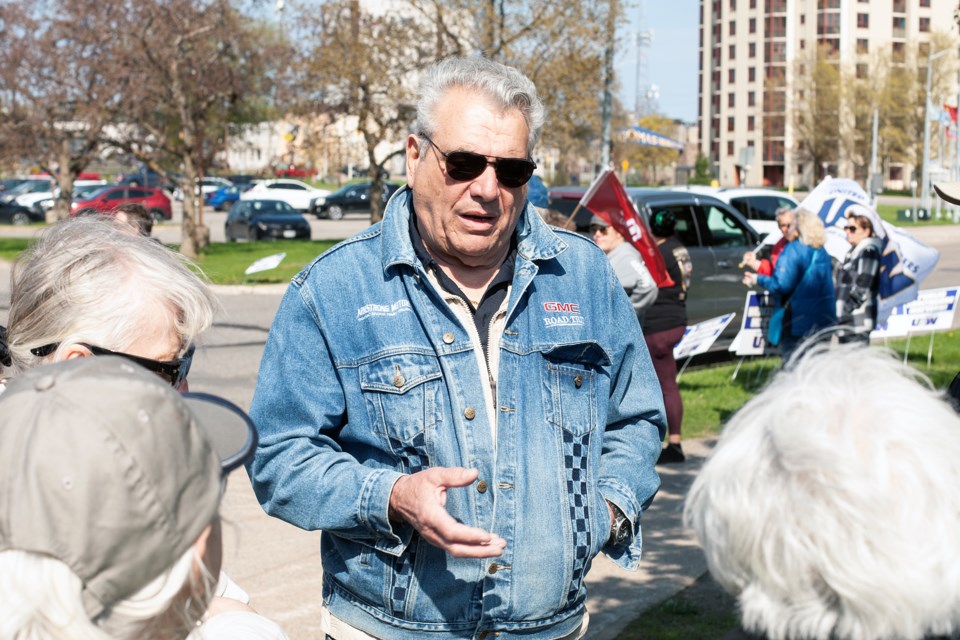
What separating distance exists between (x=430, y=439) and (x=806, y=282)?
7123 mm

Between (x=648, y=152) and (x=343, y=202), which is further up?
(x=648, y=152)

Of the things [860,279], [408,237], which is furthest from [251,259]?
[408,237]

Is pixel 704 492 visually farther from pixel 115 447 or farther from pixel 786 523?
pixel 115 447

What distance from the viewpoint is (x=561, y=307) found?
112 inches

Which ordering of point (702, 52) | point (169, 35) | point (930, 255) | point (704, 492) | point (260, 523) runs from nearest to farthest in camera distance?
point (704, 492)
point (260, 523)
point (930, 255)
point (169, 35)
point (702, 52)

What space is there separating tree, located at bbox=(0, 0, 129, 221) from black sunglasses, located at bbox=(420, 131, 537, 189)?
21.8m

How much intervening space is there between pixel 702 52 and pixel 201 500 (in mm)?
132114

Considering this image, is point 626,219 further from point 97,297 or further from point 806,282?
point 97,297

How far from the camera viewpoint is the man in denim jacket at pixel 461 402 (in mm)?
2604

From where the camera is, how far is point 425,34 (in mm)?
21422

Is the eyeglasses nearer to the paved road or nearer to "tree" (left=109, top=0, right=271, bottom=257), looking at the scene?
the paved road

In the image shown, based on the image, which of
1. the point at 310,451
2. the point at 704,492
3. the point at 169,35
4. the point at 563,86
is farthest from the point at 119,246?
the point at 169,35

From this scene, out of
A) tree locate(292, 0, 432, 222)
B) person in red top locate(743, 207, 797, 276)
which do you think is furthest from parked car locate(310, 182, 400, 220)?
person in red top locate(743, 207, 797, 276)

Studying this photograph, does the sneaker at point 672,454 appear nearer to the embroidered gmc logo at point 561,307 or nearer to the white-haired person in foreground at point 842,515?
the embroidered gmc logo at point 561,307
